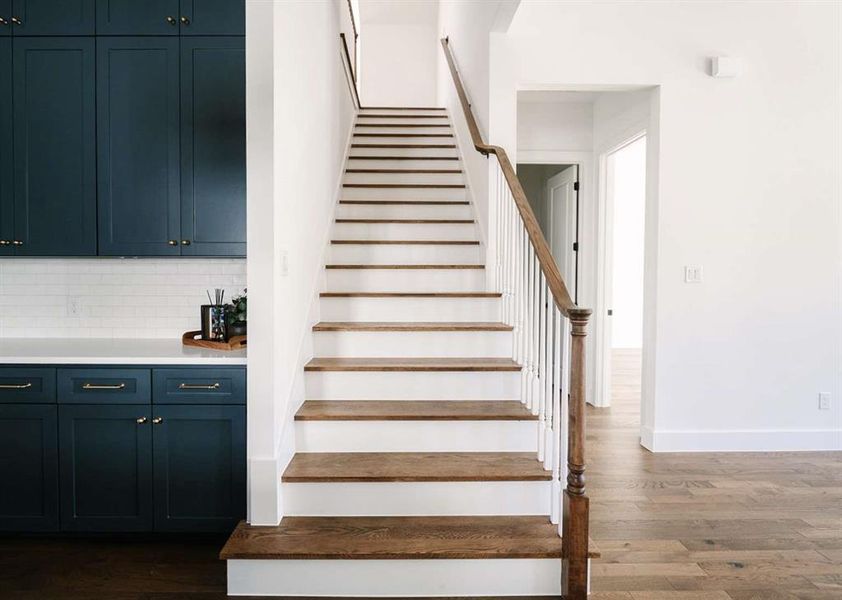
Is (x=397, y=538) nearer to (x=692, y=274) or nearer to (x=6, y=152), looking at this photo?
(x=6, y=152)

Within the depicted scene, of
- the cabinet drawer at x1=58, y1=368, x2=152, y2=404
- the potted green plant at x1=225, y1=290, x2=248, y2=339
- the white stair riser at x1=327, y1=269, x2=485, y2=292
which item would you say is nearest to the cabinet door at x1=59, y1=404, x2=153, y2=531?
the cabinet drawer at x1=58, y1=368, x2=152, y2=404

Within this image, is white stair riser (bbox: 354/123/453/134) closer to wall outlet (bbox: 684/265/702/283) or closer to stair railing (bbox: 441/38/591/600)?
stair railing (bbox: 441/38/591/600)

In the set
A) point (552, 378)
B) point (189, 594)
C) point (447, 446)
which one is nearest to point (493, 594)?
point (447, 446)

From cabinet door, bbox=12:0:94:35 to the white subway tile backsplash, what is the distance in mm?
1143

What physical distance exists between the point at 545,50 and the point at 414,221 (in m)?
1.41

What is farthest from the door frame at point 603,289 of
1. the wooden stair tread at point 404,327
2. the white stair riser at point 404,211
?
the wooden stair tread at point 404,327

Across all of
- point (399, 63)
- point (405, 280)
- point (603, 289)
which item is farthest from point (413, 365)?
A: point (399, 63)

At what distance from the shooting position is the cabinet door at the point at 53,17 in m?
2.62

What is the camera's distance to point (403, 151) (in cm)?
510

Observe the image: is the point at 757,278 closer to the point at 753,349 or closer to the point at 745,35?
the point at 753,349

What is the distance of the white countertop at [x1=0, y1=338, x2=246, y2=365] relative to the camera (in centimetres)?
238

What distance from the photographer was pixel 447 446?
8.25 ft

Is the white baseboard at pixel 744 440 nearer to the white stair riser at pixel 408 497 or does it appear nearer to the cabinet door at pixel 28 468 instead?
the white stair riser at pixel 408 497

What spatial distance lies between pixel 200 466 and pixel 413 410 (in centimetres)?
97
